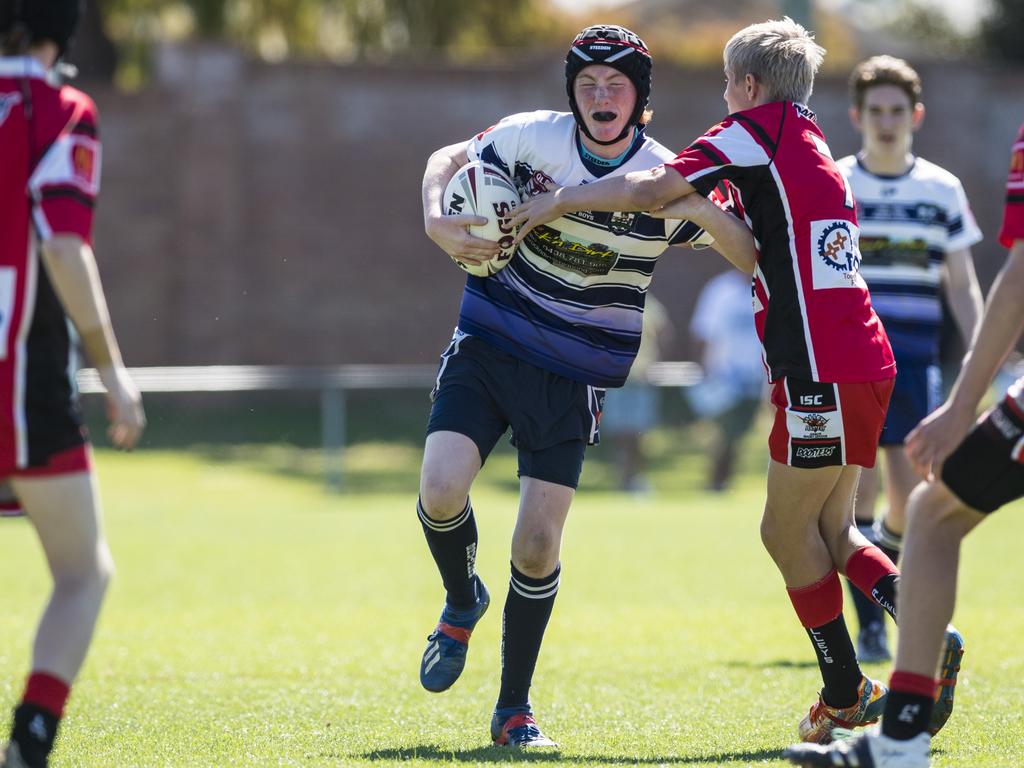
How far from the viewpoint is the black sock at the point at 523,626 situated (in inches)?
210

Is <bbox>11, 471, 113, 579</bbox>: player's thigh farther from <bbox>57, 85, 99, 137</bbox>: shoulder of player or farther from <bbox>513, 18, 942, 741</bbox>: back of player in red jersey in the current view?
<bbox>513, 18, 942, 741</bbox>: back of player in red jersey

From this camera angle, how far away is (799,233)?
16.0ft

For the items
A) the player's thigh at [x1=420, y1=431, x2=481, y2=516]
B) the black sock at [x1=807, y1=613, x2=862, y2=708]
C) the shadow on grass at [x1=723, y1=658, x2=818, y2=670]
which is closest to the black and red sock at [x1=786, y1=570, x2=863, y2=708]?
the black sock at [x1=807, y1=613, x2=862, y2=708]

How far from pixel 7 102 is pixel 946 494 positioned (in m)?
2.60

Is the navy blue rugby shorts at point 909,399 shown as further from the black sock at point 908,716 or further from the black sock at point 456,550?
the black sock at point 908,716

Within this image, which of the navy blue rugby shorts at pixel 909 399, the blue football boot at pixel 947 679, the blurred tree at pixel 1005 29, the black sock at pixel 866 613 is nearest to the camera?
the blue football boot at pixel 947 679

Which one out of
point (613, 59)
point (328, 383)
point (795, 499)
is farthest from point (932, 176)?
point (328, 383)

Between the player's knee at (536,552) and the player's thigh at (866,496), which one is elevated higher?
the player's knee at (536,552)

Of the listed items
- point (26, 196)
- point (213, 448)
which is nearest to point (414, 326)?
point (213, 448)

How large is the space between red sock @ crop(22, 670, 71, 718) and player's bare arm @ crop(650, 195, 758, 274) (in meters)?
2.37

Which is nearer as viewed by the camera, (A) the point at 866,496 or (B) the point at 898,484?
(B) the point at 898,484

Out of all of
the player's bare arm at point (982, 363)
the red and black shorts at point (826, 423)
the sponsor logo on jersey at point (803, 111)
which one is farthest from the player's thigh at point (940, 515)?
the sponsor logo on jersey at point (803, 111)

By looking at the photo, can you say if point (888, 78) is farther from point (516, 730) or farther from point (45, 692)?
point (45, 692)

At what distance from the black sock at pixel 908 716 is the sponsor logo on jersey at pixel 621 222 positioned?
6.64 feet
